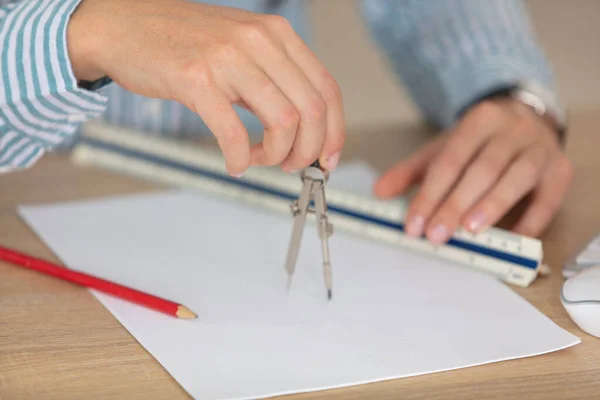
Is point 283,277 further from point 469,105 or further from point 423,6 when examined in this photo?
point 423,6

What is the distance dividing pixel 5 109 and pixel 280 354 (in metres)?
0.39

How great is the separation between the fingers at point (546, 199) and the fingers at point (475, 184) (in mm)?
49

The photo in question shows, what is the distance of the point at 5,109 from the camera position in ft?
2.54

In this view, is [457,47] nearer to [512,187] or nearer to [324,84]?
[512,187]

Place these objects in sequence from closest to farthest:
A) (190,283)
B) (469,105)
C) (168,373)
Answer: (168,373) < (190,283) < (469,105)

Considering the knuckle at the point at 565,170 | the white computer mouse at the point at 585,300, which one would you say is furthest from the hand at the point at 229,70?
the knuckle at the point at 565,170

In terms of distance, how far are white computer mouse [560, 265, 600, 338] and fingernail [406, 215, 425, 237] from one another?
19cm

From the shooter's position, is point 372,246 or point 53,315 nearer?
point 53,315

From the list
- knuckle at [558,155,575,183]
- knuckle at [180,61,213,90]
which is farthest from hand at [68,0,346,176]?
knuckle at [558,155,575,183]

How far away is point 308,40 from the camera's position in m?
1.43

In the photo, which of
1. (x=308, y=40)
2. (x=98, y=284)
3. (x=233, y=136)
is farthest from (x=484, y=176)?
(x=308, y=40)

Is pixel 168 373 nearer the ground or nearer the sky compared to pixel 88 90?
nearer the ground

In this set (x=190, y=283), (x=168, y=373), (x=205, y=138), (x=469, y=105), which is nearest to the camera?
(x=168, y=373)

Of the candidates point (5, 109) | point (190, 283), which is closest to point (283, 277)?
point (190, 283)
